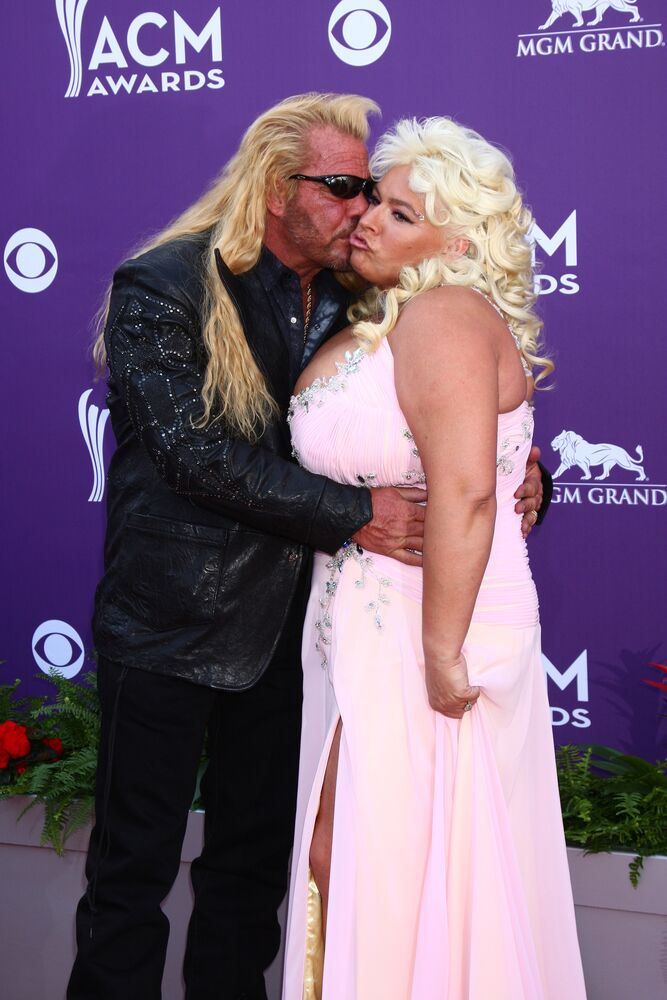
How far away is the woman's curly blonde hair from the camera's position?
211 centimetres

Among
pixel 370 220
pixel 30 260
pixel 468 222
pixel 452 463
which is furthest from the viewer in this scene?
pixel 30 260

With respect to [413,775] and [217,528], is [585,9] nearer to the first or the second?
[217,528]

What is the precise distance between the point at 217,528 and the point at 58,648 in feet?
4.96

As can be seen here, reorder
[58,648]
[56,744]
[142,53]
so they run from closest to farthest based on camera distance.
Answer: [56,744] < [142,53] < [58,648]

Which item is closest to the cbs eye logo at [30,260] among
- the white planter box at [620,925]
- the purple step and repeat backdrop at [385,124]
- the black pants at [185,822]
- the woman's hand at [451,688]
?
the purple step and repeat backdrop at [385,124]

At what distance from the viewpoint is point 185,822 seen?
2371mm

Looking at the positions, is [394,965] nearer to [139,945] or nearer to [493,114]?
[139,945]

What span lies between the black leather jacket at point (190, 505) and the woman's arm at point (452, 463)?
22 cm

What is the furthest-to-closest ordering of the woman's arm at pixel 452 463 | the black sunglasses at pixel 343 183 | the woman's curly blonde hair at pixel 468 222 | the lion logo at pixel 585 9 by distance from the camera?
1. the lion logo at pixel 585 9
2. the black sunglasses at pixel 343 183
3. the woman's curly blonde hair at pixel 468 222
4. the woman's arm at pixel 452 463

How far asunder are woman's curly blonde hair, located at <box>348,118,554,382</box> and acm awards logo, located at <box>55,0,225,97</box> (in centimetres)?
130

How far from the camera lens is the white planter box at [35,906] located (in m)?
3.01

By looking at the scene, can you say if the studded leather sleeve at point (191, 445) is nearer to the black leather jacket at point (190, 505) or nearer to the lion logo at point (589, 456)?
the black leather jacket at point (190, 505)

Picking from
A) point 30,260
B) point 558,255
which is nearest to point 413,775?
point 558,255

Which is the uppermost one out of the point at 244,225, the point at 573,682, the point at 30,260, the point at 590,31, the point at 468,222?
the point at 590,31
